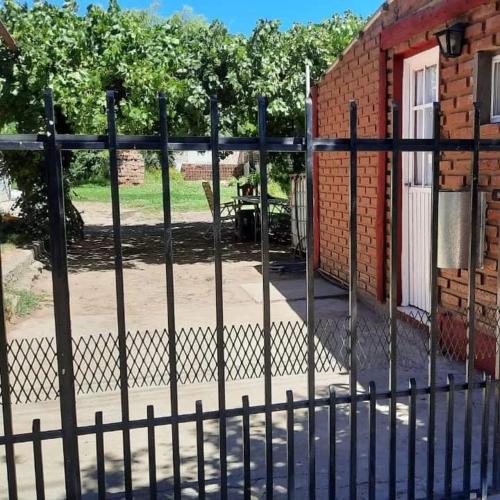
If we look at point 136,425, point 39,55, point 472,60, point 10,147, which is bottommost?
point 136,425

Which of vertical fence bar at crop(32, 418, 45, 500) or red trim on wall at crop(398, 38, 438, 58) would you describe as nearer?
vertical fence bar at crop(32, 418, 45, 500)

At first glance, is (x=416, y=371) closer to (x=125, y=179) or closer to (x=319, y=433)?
(x=319, y=433)

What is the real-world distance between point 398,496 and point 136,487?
4.36ft

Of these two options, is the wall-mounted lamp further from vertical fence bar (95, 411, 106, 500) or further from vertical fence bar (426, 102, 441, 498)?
vertical fence bar (95, 411, 106, 500)

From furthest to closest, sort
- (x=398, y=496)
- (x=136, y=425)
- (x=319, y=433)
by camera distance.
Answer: (x=319, y=433) → (x=398, y=496) → (x=136, y=425)

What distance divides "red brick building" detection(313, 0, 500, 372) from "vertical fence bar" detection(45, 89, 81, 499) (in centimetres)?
321

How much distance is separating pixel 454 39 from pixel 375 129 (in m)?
2.04

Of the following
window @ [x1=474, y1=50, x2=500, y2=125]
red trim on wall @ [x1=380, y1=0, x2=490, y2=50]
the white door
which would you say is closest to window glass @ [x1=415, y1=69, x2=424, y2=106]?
the white door

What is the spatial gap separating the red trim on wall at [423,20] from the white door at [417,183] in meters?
0.25

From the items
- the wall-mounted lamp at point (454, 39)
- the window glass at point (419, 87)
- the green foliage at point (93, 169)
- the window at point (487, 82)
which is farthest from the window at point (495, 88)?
the green foliage at point (93, 169)

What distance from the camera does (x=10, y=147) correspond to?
228cm

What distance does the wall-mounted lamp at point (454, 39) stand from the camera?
4762mm

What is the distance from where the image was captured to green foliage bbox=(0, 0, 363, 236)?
971cm

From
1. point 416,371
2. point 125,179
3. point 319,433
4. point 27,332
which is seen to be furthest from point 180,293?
point 125,179
